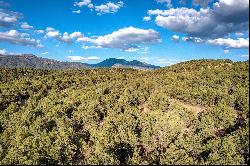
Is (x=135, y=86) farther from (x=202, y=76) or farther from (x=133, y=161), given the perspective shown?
(x=133, y=161)

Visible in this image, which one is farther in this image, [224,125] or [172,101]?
[172,101]

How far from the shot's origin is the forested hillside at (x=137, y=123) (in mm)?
85812

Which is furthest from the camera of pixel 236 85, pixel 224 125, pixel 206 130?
pixel 236 85

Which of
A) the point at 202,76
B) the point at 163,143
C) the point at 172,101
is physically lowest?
the point at 163,143

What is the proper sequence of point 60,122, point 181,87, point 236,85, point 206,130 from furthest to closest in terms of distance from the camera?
point 181,87 < point 236,85 < point 60,122 < point 206,130

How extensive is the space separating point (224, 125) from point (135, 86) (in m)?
73.8

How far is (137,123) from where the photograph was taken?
12175 cm

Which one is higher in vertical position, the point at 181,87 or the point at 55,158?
the point at 181,87

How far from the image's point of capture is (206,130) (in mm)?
100500

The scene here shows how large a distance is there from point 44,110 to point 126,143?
177 feet

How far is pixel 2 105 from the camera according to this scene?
164 m

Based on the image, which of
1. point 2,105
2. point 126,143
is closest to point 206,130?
point 126,143

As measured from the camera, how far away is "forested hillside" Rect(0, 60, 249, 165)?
85812 mm

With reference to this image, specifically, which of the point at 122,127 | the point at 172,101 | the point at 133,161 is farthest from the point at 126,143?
the point at 172,101
